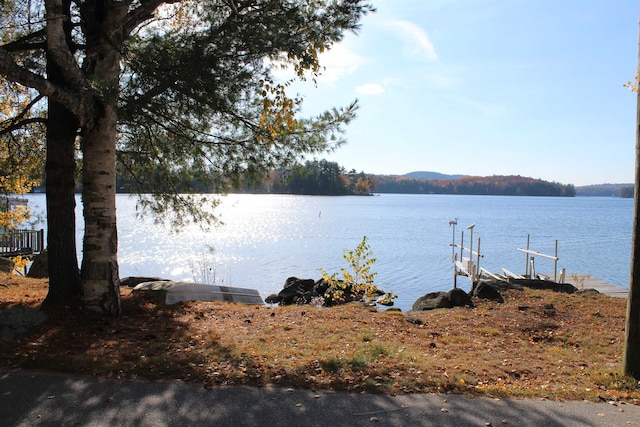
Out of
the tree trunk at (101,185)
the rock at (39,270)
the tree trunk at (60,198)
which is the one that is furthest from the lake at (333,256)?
the tree trunk at (101,185)

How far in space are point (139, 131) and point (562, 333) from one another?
27.1 ft

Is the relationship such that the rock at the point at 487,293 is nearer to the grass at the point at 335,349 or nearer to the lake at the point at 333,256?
the grass at the point at 335,349

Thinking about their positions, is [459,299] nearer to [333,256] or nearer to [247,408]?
[247,408]

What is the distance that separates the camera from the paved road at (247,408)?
4027 millimetres

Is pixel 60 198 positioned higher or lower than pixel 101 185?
lower

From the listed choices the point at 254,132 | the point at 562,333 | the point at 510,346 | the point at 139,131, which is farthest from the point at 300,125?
the point at 562,333

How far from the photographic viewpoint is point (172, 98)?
7078mm

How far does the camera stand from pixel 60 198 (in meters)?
7.11

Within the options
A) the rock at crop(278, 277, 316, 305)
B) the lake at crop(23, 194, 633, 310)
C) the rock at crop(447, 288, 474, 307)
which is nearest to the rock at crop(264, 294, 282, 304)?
the rock at crop(278, 277, 316, 305)

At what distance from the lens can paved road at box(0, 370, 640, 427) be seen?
13.2 feet

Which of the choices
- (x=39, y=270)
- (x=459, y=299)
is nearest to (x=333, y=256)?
(x=39, y=270)

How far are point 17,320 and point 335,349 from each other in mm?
4027

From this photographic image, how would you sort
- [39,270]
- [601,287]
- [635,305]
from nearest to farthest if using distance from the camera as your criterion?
[635,305] → [39,270] → [601,287]

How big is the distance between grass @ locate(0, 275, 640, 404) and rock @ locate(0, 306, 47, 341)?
126 millimetres
